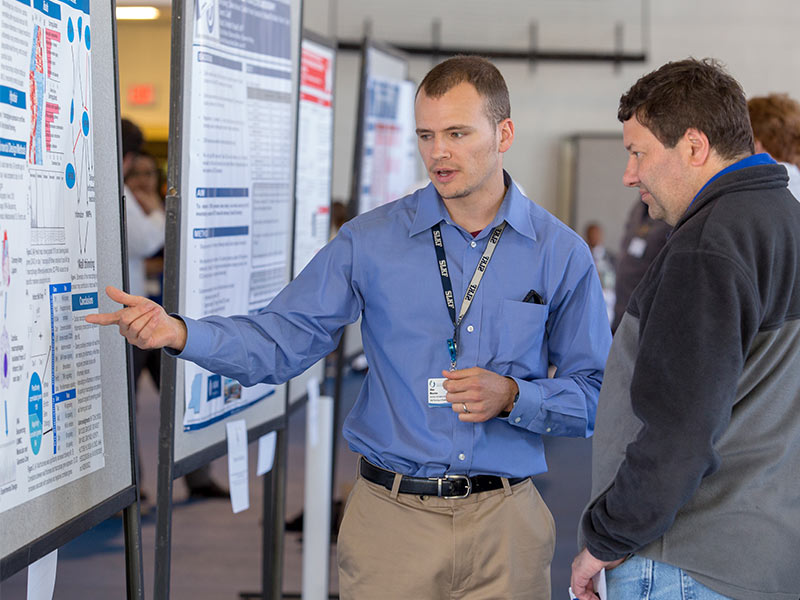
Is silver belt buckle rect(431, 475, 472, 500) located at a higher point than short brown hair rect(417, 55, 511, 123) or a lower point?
lower

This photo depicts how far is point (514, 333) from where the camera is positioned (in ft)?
6.18

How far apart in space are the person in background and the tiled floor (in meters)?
0.12

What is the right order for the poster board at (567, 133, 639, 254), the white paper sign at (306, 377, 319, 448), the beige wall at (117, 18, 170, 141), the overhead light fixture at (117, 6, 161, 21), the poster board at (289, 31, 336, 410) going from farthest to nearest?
the beige wall at (117, 18, 170, 141) < the poster board at (567, 133, 639, 254) < the overhead light fixture at (117, 6, 161, 21) < the poster board at (289, 31, 336, 410) < the white paper sign at (306, 377, 319, 448)

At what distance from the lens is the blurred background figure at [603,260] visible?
7.70 m

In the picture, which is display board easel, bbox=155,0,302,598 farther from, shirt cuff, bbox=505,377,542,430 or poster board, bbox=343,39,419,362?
poster board, bbox=343,39,419,362

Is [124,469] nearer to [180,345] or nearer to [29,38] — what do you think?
[180,345]

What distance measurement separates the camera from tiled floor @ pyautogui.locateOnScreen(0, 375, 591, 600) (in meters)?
3.73

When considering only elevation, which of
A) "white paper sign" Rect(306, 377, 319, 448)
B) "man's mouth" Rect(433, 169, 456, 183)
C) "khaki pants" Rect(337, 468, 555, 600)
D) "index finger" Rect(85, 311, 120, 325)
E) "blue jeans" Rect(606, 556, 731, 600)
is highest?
"man's mouth" Rect(433, 169, 456, 183)

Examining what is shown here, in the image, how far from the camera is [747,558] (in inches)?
56.6

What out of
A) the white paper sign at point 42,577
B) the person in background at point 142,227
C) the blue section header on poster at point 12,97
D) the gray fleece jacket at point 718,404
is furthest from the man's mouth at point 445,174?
the person in background at point 142,227

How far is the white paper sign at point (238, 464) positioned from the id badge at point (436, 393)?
1.87 ft

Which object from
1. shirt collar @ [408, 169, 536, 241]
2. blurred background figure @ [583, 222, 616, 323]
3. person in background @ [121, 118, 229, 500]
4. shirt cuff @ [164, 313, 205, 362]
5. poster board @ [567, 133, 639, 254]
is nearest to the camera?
shirt cuff @ [164, 313, 205, 362]

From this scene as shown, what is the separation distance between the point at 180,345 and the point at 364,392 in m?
0.43

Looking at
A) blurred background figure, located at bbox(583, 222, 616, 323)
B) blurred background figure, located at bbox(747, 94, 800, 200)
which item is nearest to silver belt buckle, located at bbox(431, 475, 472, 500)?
blurred background figure, located at bbox(747, 94, 800, 200)
